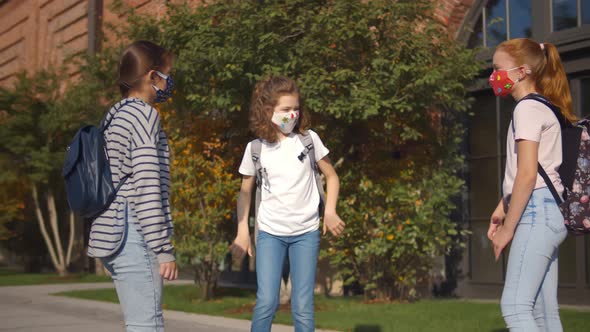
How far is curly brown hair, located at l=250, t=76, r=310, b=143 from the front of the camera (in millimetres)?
4684

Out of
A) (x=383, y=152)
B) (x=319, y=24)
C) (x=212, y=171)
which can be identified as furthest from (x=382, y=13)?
(x=212, y=171)

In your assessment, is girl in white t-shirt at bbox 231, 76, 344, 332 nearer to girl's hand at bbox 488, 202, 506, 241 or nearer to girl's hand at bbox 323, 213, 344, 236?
girl's hand at bbox 323, 213, 344, 236

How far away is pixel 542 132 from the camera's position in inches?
146

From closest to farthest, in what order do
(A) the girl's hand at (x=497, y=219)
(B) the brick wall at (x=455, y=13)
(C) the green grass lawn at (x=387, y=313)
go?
(A) the girl's hand at (x=497, y=219), (C) the green grass lawn at (x=387, y=313), (B) the brick wall at (x=455, y=13)

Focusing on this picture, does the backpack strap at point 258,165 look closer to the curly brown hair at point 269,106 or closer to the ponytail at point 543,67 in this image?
the curly brown hair at point 269,106

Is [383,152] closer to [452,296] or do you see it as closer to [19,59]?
[452,296]

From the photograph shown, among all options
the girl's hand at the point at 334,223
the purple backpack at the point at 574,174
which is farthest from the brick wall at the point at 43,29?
the purple backpack at the point at 574,174

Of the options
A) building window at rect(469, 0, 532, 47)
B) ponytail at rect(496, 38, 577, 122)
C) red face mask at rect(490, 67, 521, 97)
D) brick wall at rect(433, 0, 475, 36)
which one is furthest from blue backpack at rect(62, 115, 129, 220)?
brick wall at rect(433, 0, 475, 36)

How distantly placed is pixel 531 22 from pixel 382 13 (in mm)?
2381

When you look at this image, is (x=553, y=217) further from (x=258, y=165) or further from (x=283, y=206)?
(x=258, y=165)

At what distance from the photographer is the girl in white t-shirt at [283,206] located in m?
4.49

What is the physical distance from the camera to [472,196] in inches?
427

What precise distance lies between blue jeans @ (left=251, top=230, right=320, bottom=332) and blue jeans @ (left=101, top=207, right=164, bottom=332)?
113cm

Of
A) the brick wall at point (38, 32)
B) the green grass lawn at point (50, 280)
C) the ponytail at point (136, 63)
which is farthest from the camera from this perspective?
the brick wall at point (38, 32)
